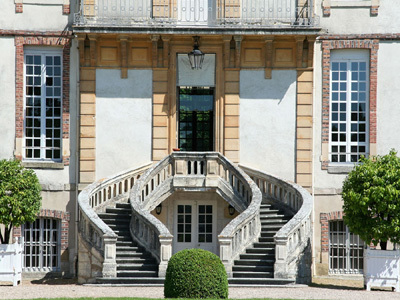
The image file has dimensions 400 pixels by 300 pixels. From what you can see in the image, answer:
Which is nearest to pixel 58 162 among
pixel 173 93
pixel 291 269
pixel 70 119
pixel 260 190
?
pixel 70 119

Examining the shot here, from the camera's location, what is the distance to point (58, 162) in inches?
1036

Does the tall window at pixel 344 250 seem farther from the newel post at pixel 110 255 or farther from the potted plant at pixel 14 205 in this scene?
the potted plant at pixel 14 205

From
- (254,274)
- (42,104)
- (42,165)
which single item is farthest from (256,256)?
(42,104)

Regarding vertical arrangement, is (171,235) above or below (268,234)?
above

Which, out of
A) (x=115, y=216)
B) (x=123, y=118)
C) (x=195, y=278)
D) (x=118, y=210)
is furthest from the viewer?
(x=123, y=118)

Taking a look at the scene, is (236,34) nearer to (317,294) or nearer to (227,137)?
(227,137)

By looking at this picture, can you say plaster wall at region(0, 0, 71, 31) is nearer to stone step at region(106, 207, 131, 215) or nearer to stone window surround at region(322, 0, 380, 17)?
stone step at region(106, 207, 131, 215)

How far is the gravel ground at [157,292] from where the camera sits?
64.7 ft

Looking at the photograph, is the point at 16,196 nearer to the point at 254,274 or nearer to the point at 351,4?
the point at 254,274

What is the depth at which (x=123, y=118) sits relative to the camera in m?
26.2

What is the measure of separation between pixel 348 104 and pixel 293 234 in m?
5.39

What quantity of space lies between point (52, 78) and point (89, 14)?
78.6 inches

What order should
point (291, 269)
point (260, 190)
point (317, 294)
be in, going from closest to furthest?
point (317, 294) < point (291, 269) < point (260, 190)

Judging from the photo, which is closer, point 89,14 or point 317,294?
point 317,294
